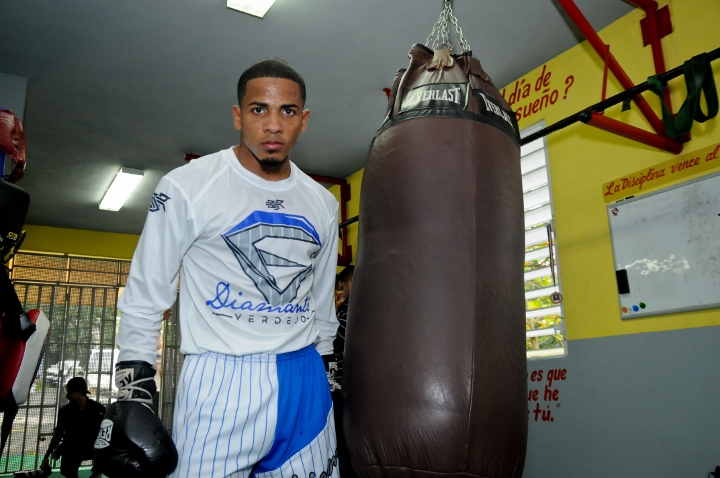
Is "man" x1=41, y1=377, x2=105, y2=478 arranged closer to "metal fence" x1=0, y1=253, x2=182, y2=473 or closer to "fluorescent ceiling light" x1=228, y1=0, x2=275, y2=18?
"metal fence" x1=0, y1=253, x2=182, y2=473

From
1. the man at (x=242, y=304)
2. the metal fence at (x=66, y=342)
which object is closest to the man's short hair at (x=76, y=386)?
the metal fence at (x=66, y=342)

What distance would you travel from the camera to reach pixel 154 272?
54.3 inches

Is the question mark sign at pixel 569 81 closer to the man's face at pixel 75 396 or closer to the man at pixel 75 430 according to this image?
the man at pixel 75 430

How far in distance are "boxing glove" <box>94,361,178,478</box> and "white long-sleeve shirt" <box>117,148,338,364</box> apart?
6 centimetres

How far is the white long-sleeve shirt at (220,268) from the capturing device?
4.49ft

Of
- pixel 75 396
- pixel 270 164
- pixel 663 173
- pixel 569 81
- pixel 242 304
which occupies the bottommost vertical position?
pixel 75 396

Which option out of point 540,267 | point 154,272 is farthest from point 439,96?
point 540,267

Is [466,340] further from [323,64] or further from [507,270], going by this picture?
[323,64]

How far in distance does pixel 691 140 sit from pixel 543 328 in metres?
1.55

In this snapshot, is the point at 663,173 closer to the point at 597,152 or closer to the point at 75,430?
the point at 597,152

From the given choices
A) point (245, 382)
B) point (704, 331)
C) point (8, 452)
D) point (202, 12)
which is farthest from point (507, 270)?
point (8, 452)

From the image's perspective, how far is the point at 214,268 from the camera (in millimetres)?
1413

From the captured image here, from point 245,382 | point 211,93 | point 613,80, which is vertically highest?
point 211,93

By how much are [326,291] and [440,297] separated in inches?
16.4
